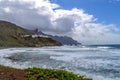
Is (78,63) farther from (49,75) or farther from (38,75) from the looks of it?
(38,75)

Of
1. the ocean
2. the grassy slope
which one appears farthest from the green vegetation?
the ocean

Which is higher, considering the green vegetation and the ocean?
the green vegetation

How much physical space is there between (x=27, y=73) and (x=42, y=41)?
164484mm

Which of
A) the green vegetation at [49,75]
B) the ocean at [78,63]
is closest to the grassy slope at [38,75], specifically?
the green vegetation at [49,75]

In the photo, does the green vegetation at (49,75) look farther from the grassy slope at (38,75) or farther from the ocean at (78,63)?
the ocean at (78,63)

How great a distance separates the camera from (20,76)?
37.2ft

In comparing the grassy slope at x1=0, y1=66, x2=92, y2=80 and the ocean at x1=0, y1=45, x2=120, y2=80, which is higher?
the grassy slope at x1=0, y1=66, x2=92, y2=80

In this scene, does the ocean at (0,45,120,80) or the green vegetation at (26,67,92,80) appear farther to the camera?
the ocean at (0,45,120,80)

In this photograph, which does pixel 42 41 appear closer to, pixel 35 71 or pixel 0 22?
pixel 0 22

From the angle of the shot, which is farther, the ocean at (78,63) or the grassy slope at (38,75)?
the ocean at (78,63)

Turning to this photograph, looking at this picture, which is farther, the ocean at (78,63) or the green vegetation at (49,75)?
the ocean at (78,63)

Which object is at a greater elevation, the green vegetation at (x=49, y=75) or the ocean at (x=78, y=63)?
the green vegetation at (x=49, y=75)

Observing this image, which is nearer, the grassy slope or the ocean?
the grassy slope

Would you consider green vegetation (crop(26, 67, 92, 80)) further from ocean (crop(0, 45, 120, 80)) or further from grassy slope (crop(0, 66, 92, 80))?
ocean (crop(0, 45, 120, 80))
